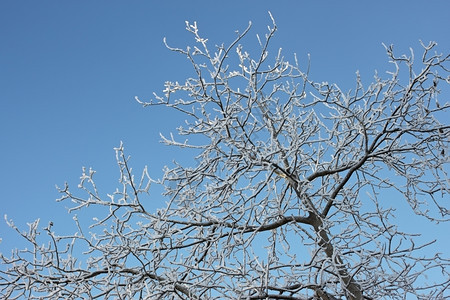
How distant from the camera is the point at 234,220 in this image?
4.99m

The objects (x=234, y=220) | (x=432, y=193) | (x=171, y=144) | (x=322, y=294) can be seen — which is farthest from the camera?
(x=432, y=193)

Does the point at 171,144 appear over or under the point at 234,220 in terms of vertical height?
over

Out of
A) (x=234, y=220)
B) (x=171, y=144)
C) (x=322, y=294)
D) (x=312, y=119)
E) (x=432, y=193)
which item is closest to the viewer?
(x=322, y=294)

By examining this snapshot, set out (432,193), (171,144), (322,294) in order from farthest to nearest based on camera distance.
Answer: (432,193)
(171,144)
(322,294)

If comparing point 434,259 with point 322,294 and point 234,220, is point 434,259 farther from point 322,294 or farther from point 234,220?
point 234,220

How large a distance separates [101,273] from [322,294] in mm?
2238

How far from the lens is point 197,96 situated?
542 centimetres

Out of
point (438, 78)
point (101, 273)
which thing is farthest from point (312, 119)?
point (101, 273)

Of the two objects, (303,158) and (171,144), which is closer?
(171,144)

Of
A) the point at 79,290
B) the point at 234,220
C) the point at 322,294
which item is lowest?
Result: the point at 322,294

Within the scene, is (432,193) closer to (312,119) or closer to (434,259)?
(434,259)

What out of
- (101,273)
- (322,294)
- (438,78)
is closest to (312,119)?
(438,78)

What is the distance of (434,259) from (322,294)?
45.3 inches

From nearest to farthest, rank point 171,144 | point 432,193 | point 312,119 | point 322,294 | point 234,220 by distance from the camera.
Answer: point 322,294 → point 234,220 → point 171,144 → point 432,193 → point 312,119
